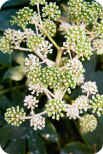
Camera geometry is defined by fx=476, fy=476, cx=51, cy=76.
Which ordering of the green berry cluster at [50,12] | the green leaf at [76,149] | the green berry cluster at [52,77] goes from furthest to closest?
the green leaf at [76,149], the green berry cluster at [50,12], the green berry cluster at [52,77]

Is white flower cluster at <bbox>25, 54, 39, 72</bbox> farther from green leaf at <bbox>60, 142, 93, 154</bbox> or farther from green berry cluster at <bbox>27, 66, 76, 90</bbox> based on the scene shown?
green leaf at <bbox>60, 142, 93, 154</bbox>

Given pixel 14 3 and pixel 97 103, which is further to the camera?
pixel 14 3

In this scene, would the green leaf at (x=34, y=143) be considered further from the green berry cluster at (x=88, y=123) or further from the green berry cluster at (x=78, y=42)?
the green berry cluster at (x=78, y=42)

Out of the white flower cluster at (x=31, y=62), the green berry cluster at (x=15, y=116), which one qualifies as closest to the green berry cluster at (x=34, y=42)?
the white flower cluster at (x=31, y=62)

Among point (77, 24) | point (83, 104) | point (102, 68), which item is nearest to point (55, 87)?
point (83, 104)

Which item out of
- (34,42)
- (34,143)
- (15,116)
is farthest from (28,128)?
(34,42)

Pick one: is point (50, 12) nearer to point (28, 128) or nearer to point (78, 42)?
point (78, 42)
